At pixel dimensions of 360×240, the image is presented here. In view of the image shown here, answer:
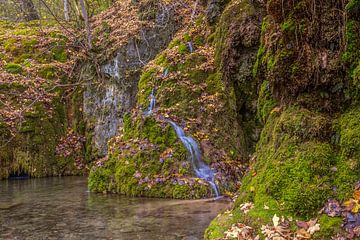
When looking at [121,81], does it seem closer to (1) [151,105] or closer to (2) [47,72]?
(2) [47,72]

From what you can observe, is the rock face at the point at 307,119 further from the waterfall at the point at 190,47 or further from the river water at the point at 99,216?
the waterfall at the point at 190,47

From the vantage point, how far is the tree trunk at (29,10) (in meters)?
22.3

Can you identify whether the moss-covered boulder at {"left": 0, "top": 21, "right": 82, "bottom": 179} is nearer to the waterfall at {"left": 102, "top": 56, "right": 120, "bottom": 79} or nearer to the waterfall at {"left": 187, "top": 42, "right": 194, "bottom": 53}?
the waterfall at {"left": 102, "top": 56, "right": 120, "bottom": 79}

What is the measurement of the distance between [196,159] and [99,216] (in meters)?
2.91

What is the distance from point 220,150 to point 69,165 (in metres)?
6.71

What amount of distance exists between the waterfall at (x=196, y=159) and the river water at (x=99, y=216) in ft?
2.88

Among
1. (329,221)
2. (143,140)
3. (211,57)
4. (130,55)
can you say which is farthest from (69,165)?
(329,221)

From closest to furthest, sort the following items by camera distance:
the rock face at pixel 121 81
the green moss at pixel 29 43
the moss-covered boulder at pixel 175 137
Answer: the moss-covered boulder at pixel 175 137
the rock face at pixel 121 81
the green moss at pixel 29 43

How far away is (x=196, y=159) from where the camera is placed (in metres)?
8.88

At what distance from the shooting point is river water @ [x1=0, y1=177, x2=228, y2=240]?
18.0ft

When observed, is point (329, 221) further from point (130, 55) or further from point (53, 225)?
point (130, 55)

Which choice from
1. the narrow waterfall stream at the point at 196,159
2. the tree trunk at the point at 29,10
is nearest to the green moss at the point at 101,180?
the narrow waterfall stream at the point at 196,159

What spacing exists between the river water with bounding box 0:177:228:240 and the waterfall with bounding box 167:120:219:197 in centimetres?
88

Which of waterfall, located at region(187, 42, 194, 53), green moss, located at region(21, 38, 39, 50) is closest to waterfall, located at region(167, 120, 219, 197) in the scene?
waterfall, located at region(187, 42, 194, 53)
